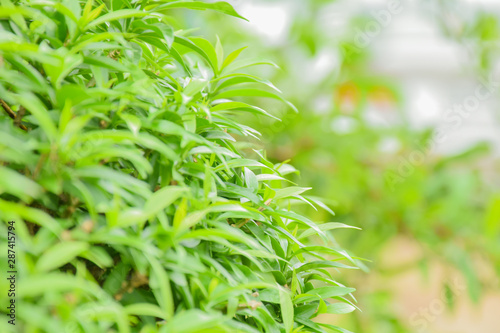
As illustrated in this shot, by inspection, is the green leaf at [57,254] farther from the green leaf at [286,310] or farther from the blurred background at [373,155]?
the blurred background at [373,155]

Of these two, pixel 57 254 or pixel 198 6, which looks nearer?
pixel 57 254

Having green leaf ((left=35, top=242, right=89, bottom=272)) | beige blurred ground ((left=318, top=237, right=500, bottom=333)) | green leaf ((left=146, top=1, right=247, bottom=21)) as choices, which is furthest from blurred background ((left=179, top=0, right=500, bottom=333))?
green leaf ((left=35, top=242, right=89, bottom=272))

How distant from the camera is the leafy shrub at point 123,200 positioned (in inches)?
8.9

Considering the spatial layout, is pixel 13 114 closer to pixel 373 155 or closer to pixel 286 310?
pixel 286 310

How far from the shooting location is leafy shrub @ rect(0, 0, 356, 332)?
225 millimetres

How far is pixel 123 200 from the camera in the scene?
0.26 meters

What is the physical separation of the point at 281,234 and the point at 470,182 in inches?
36.7

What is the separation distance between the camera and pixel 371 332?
113 centimetres

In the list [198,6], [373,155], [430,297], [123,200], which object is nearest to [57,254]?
[123,200]

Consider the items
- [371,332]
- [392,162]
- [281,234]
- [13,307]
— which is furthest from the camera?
[392,162]

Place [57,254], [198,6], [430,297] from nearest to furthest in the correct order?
[57,254] < [198,6] < [430,297]

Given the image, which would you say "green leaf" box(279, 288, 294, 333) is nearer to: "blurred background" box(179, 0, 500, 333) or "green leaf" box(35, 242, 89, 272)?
"green leaf" box(35, 242, 89, 272)

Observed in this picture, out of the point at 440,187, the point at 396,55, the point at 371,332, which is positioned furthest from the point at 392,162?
the point at 396,55

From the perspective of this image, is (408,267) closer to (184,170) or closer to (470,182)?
(470,182)
